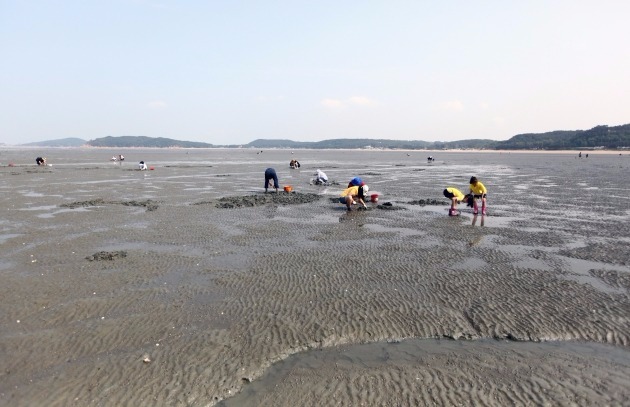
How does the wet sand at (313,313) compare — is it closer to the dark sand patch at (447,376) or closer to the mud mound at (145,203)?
the dark sand patch at (447,376)

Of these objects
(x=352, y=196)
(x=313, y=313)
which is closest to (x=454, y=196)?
(x=352, y=196)

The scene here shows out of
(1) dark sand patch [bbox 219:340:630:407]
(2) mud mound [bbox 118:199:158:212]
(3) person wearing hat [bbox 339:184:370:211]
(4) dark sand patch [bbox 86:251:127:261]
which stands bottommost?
(1) dark sand patch [bbox 219:340:630:407]

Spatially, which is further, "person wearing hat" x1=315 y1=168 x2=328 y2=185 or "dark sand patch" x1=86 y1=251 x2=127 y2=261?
"person wearing hat" x1=315 y1=168 x2=328 y2=185

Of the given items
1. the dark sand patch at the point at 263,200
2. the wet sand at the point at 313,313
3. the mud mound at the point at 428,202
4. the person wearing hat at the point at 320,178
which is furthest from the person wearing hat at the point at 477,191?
the person wearing hat at the point at 320,178

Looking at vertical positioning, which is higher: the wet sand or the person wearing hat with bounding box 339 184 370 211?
the person wearing hat with bounding box 339 184 370 211

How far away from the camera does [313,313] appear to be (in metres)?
7.21

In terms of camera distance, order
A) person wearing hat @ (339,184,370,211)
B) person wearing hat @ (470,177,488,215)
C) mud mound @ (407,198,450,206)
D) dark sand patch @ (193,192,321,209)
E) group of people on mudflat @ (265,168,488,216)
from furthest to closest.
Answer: mud mound @ (407,198,450,206), dark sand patch @ (193,192,321,209), person wearing hat @ (339,184,370,211), group of people on mudflat @ (265,168,488,216), person wearing hat @ (470,177,488,215)

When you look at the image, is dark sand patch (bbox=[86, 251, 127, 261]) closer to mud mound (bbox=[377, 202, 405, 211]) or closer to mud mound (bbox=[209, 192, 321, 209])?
mud mound (bbox=[209, 192, 321, 209])

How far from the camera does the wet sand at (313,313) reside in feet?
16.8

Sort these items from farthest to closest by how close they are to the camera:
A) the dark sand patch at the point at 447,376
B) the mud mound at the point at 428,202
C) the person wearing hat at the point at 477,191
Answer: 1. the mud mound at the point at 428,202
2. the person wearing hat at the point at 477,191
3. the dark sand patch at the point at 447,376

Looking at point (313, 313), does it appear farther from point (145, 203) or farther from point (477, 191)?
point (145, 203)

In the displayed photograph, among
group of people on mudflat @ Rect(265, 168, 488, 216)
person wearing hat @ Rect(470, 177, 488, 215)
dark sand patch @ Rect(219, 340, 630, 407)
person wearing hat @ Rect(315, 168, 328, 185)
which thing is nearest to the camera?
dark sand patch @ Rect(219, 340, 630, 407)

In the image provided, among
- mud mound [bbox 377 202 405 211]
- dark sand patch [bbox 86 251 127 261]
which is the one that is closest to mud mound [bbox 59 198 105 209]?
dark sand patch [bbox 86 251 127 261]

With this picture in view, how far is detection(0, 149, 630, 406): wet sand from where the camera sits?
5133 millimetres
